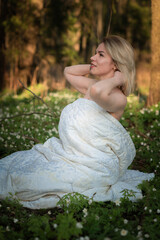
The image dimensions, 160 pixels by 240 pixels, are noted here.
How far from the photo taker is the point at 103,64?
270cm

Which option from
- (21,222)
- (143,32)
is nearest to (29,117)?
(21,222)

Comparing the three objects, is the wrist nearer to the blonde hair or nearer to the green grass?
the blonde hair

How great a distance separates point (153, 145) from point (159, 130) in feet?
2.45

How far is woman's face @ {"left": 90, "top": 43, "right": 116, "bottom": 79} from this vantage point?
8.84 ft

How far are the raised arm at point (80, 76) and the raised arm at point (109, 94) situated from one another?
519 mm

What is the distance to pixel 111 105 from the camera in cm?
252

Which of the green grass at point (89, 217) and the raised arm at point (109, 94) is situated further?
the raised arm at point (109, 94)

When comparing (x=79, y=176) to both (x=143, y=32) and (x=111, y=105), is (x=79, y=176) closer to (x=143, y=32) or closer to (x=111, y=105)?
(x=111, y=105)

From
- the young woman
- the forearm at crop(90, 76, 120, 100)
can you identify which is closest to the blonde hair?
the young woman

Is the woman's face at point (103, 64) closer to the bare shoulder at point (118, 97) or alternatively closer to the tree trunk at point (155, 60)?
the bare shoulder at point (118, 97)

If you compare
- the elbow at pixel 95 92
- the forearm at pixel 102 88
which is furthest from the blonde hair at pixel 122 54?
the elbow at pixel 95 92

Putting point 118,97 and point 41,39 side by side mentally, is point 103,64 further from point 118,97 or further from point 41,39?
point 41,39

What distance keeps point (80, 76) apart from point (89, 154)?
40.9 inches

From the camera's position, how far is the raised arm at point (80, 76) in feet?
10.1
